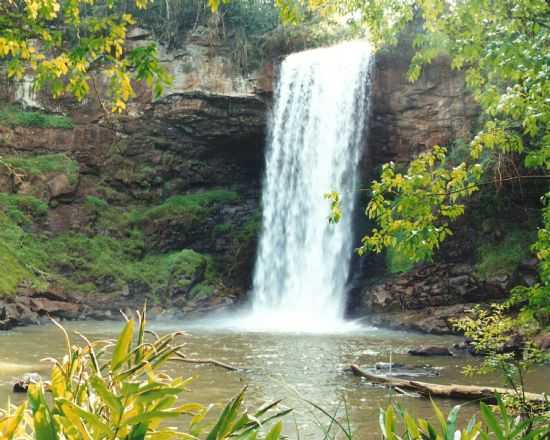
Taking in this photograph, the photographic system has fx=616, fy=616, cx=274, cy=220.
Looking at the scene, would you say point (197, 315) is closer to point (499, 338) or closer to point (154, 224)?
point (154, 224)

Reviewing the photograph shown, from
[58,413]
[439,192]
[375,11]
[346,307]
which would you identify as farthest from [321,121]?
[58,413]

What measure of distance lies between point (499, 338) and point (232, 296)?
1806cm

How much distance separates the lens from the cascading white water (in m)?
21.3

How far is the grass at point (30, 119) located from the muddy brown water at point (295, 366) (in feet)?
32.6

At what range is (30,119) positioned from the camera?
24000 mm

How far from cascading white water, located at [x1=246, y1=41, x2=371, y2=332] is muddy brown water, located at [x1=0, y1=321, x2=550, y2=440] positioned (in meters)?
4.48

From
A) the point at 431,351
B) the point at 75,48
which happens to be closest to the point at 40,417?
the point at 75,48

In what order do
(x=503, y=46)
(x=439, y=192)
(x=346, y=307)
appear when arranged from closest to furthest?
(x=503, y=46), (x=439, y=192), (x=346, y=307)

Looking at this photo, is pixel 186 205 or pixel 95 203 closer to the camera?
pixel 95 203

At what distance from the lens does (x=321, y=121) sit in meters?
22.7

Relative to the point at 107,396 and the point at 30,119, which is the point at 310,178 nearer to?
the point at 30,119

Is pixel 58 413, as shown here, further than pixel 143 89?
No

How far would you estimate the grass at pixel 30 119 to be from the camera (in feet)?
77.9

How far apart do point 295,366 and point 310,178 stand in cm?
1334
